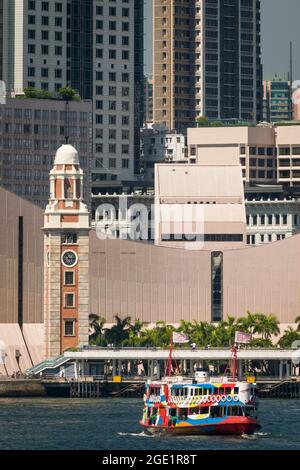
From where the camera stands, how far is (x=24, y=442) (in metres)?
199
